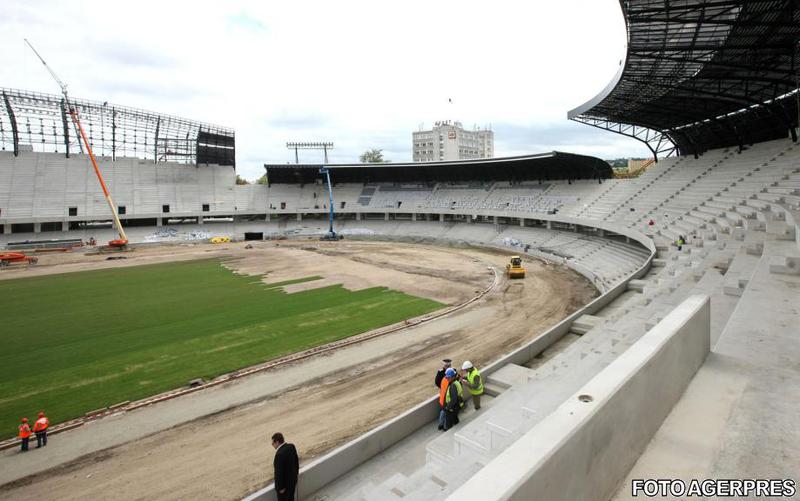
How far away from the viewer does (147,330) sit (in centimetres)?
2073

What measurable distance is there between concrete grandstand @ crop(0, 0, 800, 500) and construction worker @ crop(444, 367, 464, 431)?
33 centimetres

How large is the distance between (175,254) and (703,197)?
57826 mm

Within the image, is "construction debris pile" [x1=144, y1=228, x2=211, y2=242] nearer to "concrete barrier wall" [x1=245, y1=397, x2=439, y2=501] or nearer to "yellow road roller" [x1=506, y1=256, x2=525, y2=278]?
"yellow road roller" [x1=506, y1=256, x2=525, y2=278]

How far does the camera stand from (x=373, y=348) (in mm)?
17797

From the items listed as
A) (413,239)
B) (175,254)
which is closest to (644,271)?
(413,239)

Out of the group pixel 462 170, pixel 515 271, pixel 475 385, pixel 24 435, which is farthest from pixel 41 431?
pixel 462 170

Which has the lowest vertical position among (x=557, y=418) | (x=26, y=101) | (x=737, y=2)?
(x=557, y=418)

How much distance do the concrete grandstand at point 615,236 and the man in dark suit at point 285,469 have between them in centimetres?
62

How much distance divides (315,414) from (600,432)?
1133 cm

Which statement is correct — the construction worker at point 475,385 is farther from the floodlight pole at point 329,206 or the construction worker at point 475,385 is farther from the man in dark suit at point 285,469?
the floodlight pole at point 329,206

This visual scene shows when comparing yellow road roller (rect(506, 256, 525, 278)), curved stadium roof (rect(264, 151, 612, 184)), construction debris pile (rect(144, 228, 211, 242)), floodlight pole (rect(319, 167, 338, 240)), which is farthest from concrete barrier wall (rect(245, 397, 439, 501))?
construction debris pile (rect(144, 228, 211, 242))

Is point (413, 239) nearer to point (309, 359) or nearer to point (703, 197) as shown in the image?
point (703, 197)

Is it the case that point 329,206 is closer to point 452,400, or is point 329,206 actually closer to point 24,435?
point 24,435

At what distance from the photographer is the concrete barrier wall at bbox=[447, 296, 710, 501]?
237 centimetres
